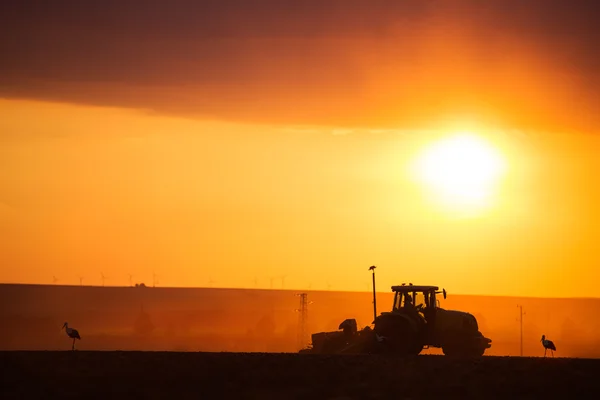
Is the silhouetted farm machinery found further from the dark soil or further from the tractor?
the dark soil

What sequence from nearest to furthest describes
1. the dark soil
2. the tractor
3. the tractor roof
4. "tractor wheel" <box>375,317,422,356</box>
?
the dark soil, "tractor wheel" <box>375,317,422,356</box>, the tractor, the tractor roof

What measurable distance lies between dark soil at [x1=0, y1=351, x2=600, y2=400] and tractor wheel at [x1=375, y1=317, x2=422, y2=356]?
6651 millimetres

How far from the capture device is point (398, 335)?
4053 centimetres

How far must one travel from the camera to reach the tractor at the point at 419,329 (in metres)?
40.4

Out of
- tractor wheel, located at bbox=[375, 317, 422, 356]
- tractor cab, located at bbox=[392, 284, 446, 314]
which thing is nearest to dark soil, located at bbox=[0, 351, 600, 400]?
tractor wheel, located at bbox=[375, 317, 422, 356]

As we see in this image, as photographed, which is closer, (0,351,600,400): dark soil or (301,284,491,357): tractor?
(0,351,600,400): dark soil

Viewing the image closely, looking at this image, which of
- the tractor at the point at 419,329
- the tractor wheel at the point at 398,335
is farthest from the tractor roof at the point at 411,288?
the tractor wheel at the point at 398,335

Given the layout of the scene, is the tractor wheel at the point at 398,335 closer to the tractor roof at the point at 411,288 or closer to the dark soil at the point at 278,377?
the tractor roof at the point at 411,288

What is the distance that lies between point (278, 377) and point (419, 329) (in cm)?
1394

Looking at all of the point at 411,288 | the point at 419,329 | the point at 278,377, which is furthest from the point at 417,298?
the point at 278,377

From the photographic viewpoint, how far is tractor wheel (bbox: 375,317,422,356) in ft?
132

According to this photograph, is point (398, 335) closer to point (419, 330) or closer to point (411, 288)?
point (419, 330)

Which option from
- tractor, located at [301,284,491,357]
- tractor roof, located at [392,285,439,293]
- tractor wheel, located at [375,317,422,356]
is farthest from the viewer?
tractor roof, located at [392,285,439,293]

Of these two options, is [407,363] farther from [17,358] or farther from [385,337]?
[17,358]
